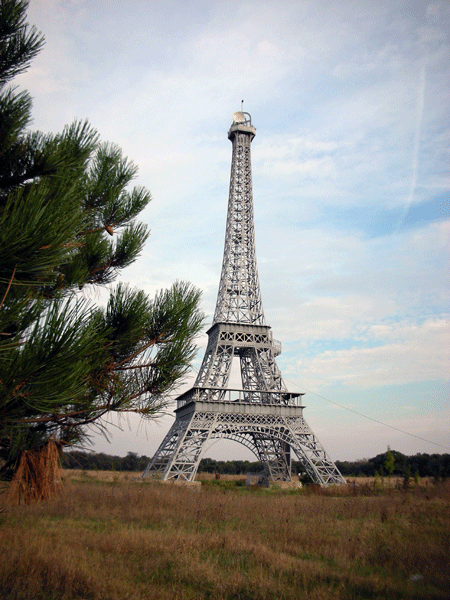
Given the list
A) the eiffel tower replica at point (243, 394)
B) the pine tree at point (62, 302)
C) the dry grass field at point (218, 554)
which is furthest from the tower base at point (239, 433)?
the pine tree at point (62, 302)

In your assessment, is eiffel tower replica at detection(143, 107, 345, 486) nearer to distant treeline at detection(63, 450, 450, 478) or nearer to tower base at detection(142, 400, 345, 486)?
tower base at detection(142, 400, 345, 486)

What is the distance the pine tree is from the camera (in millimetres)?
2896

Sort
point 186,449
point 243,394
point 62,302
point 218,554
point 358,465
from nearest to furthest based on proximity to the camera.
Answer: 1. point 62,302
2. point 218,554
3. point 186,449
4. point 243,394
5. point 358,465

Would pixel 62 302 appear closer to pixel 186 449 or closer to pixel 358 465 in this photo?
pixel 186 449

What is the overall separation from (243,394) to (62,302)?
32270mm

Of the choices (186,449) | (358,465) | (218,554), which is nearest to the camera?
(218,554)

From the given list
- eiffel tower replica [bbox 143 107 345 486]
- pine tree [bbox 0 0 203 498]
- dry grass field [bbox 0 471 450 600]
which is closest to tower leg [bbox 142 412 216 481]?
eiffel tower replica [bbox 143 107 345 486]

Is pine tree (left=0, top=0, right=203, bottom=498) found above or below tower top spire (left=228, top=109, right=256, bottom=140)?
below

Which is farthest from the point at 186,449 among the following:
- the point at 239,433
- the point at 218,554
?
the point at 218,554

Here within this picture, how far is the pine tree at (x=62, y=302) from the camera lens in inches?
114

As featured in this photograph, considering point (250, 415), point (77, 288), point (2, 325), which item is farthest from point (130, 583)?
point (250, 415)

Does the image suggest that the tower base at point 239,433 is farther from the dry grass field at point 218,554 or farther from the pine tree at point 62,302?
the pine tree at point 62,302

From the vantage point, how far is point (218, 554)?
8234 mm

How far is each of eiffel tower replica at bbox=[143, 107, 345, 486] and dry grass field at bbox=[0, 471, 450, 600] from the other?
15.5 meters
